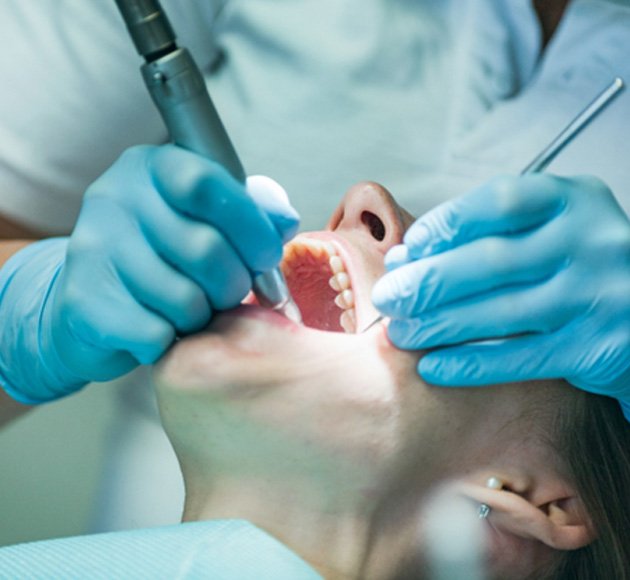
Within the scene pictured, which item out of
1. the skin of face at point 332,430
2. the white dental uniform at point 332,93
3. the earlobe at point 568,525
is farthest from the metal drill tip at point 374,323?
the white dental uniform at point 332,93

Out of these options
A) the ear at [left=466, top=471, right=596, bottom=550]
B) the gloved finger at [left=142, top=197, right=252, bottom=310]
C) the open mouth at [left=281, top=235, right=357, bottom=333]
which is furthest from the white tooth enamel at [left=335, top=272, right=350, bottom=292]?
the ear at [left=466, top=471, right=596, bottom=550]

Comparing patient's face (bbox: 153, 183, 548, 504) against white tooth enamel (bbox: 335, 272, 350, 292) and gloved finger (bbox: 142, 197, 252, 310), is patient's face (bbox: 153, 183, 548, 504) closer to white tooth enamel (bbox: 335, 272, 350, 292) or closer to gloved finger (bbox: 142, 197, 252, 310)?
gloved finger (bbox: 142, 197, 252, 310)

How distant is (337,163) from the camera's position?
1.75 metres

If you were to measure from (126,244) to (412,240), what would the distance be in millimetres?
377

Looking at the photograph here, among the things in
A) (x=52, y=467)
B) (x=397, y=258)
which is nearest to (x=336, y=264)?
(x=397, y=258)

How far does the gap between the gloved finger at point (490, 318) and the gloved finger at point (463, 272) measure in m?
0.01

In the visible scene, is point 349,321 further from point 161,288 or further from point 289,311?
point 161,288

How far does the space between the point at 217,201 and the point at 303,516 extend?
0.44 meters

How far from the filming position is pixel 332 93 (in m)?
1.75

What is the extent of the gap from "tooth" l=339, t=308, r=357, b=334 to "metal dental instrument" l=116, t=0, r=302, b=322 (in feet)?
1.18

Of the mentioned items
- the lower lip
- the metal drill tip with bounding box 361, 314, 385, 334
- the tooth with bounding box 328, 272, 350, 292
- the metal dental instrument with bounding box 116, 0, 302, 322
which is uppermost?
the metal dental instrument with bounding box 116, 0, 302, 322

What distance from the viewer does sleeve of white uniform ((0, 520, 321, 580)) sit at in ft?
3.35

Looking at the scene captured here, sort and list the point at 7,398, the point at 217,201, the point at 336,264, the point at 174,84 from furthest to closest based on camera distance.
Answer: the point at 7,398, the point at 336,264, the point at 217,201, the point at 174,84

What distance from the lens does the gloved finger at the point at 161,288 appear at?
1.12 metres
